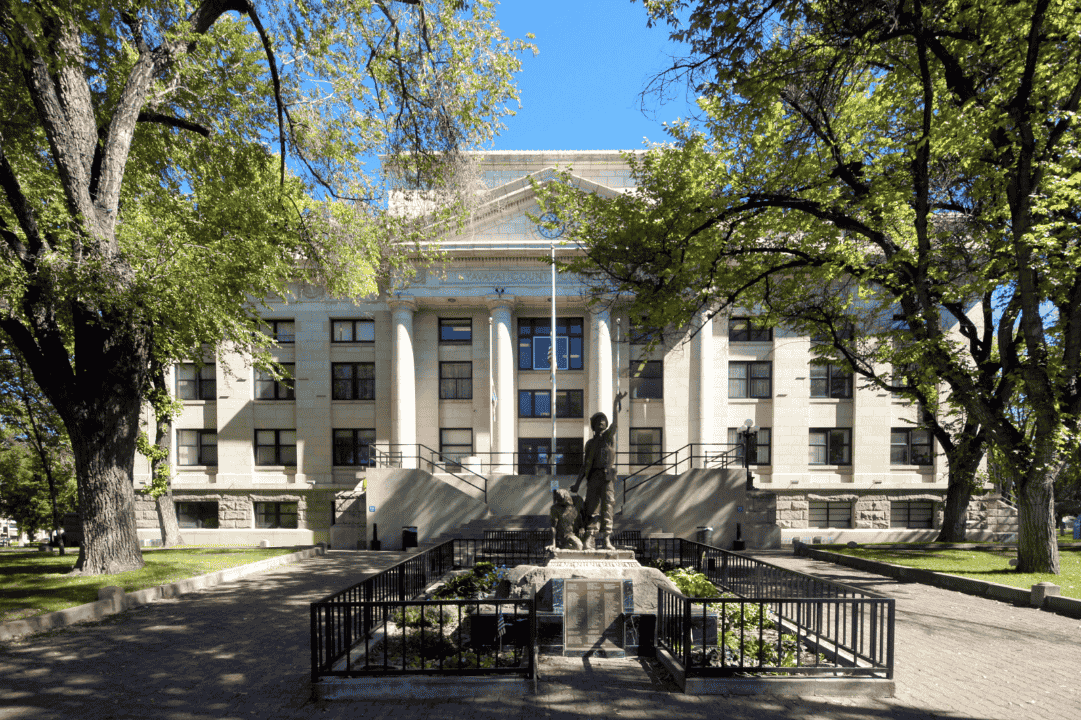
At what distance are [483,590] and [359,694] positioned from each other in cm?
377

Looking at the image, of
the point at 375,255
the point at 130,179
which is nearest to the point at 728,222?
the point at 375,255

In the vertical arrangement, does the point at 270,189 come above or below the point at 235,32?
below

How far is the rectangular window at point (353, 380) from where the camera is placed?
2847 centimetres

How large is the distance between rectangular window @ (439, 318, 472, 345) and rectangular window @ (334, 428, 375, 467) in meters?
6.23

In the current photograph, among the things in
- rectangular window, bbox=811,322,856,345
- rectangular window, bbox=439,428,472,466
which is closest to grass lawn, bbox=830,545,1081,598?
rectangular window, bbox=811,322,856,345

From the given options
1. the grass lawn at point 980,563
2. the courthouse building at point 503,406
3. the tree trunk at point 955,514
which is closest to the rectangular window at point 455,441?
the courthouse building at point 503,406

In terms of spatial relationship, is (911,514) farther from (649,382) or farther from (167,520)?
(167,520)

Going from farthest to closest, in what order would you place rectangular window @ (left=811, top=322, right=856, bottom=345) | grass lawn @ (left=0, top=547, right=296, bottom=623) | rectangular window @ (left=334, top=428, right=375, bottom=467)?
rectangular window @ (left=334, top=428, right=375, bottom=467) < rectangular window @ (left=811, top=322, right=856, bottom=345) < grass lawn @ (left=0, top=547, right=296, bottom=623)

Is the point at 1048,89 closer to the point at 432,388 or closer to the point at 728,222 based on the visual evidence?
the point at 728,222

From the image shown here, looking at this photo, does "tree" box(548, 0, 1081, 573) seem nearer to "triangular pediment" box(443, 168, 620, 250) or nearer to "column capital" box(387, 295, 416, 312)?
"triangular pediment" box(443, 168, 620, 250)

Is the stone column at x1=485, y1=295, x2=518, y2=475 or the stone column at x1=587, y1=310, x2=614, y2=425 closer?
the stone column at x1=587, y1=310, x2=614, y2=425

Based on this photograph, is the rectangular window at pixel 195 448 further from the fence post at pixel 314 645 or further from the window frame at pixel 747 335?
the window frame at pixel 747 335

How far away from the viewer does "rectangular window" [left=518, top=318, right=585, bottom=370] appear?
27.7m

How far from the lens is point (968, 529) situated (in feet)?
83.3
